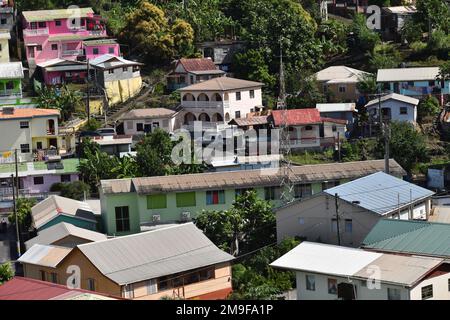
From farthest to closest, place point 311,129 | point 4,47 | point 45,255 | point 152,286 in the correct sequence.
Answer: point 4,47 < point 311,129 < point 45,255 < point 152,286

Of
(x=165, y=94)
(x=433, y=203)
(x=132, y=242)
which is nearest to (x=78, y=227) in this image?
(x=132, y=242)

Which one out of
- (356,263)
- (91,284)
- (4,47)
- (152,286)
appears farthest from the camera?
(4,47)

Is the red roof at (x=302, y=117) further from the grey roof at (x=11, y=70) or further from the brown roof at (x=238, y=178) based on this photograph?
the grey roof at (x=11, y=70)

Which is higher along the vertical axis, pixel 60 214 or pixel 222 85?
pixel 222 85

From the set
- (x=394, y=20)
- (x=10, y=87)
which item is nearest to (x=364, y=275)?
(x=10, y=87)

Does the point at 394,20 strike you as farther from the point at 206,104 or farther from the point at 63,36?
the point at 63,36

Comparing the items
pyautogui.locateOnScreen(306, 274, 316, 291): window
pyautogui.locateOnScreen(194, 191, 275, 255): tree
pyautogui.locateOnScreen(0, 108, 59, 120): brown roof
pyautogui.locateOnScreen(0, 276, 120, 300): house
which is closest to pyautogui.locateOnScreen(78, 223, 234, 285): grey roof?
pyautogui.locateOnScreen(194, 191, 275, 255): tree

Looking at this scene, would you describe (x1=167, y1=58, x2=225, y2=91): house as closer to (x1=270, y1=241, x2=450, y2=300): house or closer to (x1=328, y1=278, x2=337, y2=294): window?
(x1=270, y1=241, x2=450, y2=300): house

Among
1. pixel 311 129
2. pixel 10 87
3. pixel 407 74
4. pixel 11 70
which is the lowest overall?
pixel 311 129
